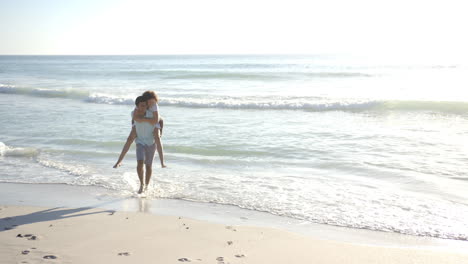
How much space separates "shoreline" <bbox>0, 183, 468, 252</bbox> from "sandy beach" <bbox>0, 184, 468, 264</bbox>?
0.11 metres

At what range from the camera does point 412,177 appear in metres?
7.29

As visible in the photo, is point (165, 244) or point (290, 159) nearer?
point (165, 244)

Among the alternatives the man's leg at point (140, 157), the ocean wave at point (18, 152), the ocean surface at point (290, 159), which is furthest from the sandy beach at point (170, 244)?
the ocean wave at point (18, 152)

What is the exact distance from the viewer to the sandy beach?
4113 mm

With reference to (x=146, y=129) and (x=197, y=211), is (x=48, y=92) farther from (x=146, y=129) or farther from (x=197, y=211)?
(x=197, y=211)

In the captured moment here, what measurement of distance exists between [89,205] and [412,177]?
5.27 metres

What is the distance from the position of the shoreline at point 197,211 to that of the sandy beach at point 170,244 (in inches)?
4.5

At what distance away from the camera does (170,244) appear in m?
4.48

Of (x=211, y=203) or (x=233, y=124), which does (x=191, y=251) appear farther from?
(x=233, y=124)

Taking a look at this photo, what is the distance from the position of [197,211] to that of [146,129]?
4.83ft

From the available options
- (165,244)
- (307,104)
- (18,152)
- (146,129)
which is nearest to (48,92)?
(307,104)

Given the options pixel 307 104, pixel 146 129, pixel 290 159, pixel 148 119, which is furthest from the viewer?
pixel 307 104

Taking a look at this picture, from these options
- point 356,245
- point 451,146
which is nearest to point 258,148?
point 451,146

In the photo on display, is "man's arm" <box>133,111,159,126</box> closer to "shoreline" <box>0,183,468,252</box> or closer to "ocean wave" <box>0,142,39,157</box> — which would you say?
"shoreline" <box>0,183,468,252</box>
